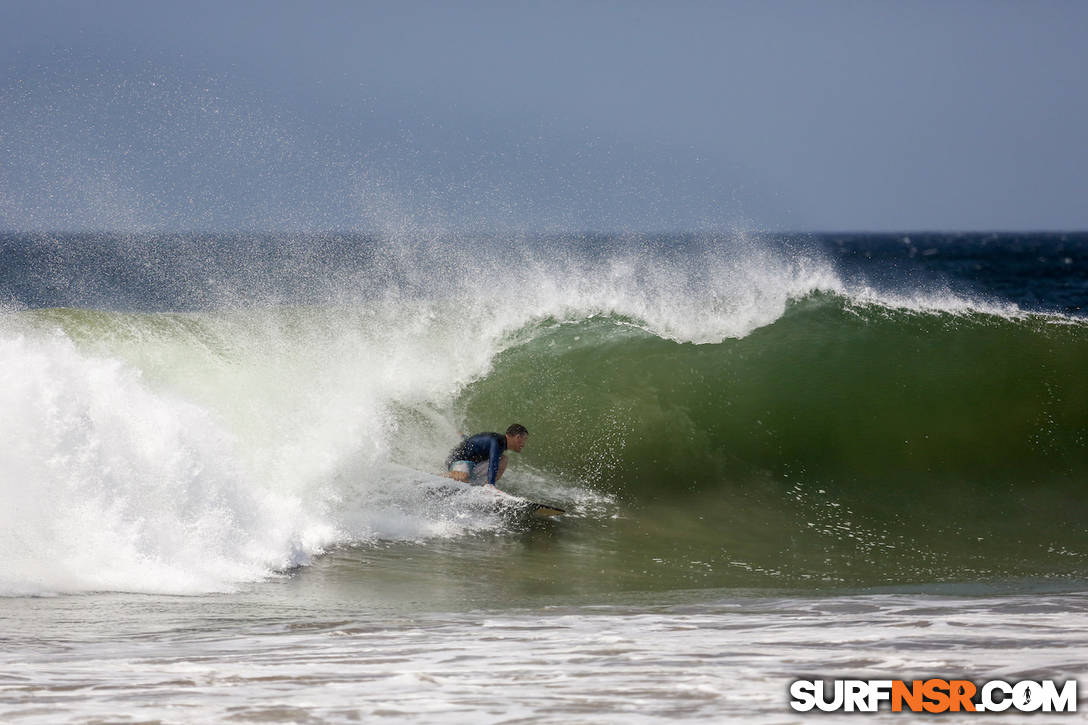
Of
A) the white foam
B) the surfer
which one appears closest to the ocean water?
the white foam

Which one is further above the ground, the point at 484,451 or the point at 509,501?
the point at 484,451

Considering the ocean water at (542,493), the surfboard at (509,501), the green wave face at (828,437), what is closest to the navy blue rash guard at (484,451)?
the surfboard at (509,501)

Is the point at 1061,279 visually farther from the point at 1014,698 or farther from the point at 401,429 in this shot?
the point at 1014,698

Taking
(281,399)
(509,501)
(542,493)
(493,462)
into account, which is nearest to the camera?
(509,501)

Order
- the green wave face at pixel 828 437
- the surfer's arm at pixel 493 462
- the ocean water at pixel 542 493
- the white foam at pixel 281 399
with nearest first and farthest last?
the ocean water at pixel 542 493, the white foam at pixel 281 399, the green wave face at pixel 828 437, the surfer's arm at pixel 493 462

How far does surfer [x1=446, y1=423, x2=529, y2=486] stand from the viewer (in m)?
8.42

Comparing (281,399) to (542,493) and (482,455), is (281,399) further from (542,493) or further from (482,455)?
(542,493)

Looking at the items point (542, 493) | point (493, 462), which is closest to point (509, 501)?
point (493, 462)

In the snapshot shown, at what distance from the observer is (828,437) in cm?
1047

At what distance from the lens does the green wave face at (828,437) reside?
Result: 7.86 m

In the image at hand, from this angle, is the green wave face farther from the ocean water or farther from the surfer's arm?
the surfer's arm

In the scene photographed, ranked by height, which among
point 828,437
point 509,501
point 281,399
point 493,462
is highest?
point 281,399

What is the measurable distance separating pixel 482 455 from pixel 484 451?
0.13 ft

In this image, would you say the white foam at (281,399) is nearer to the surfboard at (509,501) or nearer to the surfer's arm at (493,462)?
the surfboard at (509,501)
